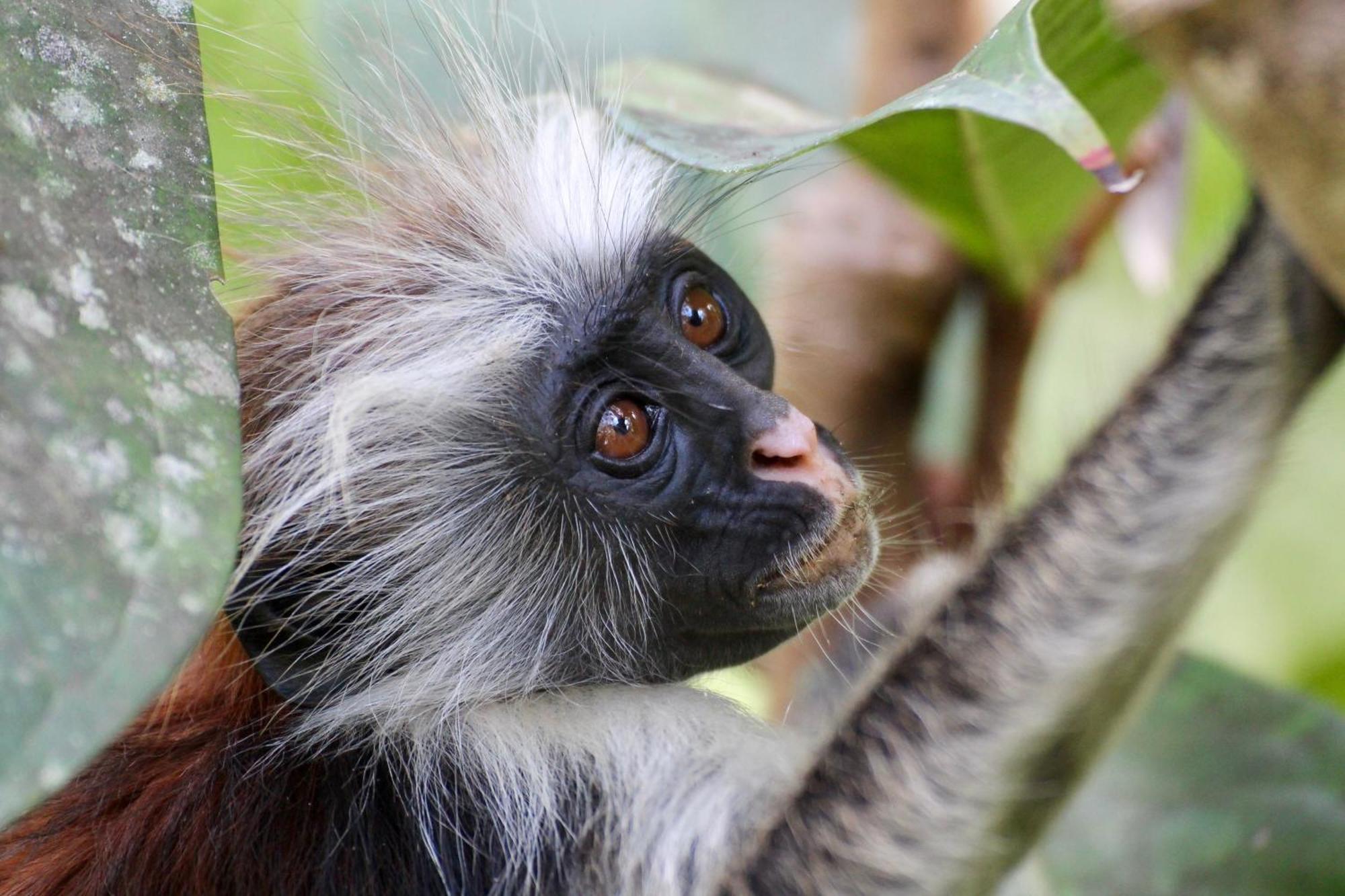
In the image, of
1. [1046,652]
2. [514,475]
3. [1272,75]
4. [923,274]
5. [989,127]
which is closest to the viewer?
[1272,75]

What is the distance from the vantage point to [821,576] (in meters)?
1.94

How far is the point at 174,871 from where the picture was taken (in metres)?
1.67

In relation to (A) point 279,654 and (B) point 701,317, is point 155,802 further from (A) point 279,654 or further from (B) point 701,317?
(B) point 701,317

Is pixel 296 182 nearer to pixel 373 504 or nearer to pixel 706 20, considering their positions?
pixel 373 504

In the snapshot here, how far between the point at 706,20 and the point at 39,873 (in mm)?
3448

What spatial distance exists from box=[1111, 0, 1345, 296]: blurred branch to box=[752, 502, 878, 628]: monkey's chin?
92 cm

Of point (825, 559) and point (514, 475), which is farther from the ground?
point (825, 559)

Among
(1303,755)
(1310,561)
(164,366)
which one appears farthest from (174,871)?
(1310,561)

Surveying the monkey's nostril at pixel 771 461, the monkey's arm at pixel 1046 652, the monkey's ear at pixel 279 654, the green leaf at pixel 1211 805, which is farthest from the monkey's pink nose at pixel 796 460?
the green leaf at pixel 1211 805

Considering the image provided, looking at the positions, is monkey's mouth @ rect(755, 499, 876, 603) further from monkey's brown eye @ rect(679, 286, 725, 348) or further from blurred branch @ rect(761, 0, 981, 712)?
blurred branch @ rect(761, 0, 981, 712)

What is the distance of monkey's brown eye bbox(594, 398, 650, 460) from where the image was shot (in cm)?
191

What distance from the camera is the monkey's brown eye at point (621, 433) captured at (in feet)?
6.25

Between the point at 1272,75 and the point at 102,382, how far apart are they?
40.1 inches

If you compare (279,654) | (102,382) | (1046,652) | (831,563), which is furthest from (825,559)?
(102,382)
